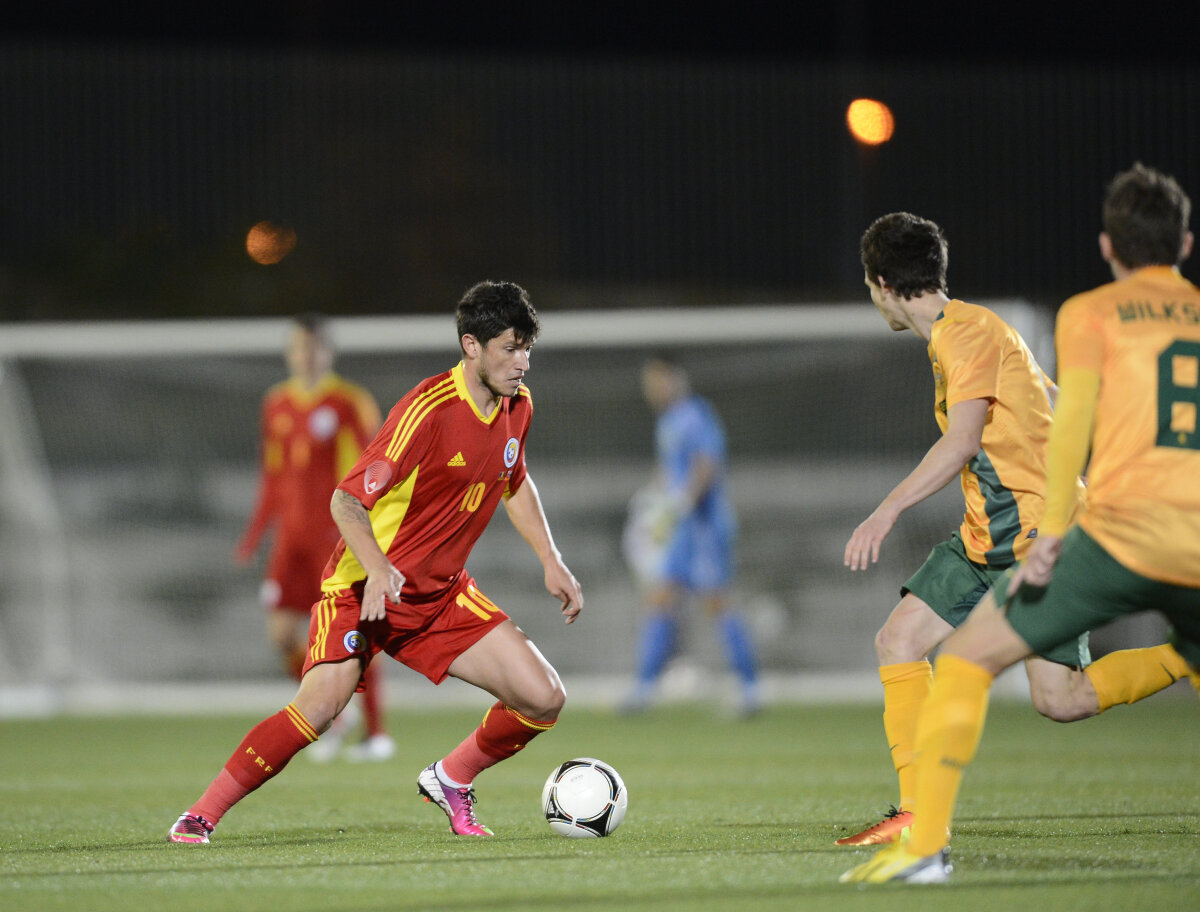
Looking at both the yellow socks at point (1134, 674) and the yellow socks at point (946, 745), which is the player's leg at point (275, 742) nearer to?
the yellow socks at point (946, 745)

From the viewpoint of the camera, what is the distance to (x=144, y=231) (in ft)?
56.5

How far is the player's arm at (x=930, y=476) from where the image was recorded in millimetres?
4430

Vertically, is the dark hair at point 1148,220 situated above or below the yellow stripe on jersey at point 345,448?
Result: below

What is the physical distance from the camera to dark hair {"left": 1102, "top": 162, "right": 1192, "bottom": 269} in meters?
3.84

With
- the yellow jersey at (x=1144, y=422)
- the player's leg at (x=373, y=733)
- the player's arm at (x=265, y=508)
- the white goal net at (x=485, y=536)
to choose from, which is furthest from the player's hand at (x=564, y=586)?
the white goal net at (x=485, y=536)

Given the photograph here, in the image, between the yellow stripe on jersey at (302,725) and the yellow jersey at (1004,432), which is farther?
the yellow stripe on jersey at (302,725)

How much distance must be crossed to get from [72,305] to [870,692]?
412 inches

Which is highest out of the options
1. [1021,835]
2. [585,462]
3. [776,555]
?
[585,462]

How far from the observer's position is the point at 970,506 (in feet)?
16.1

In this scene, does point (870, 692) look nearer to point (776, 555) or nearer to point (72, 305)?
point (776, 555)

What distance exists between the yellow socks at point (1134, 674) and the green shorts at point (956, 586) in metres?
0.10

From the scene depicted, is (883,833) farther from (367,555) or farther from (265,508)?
(265,508)

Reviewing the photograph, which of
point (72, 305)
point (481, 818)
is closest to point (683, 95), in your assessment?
point (72, 305)

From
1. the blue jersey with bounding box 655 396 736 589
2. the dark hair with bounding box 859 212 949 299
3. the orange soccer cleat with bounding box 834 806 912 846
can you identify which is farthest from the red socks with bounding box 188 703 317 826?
the blue jersey with bounding box 655 396 736 589
